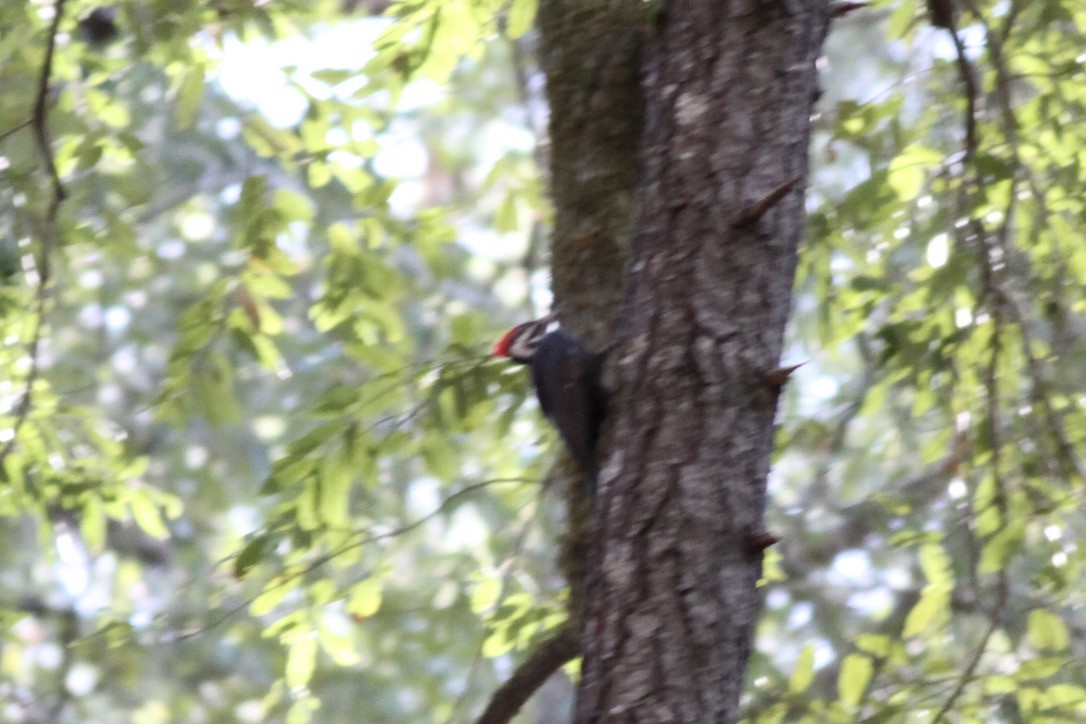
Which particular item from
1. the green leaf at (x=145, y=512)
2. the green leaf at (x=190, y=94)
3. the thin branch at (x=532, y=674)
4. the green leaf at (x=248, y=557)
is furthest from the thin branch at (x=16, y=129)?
the thin branch at (x=532, y=674)

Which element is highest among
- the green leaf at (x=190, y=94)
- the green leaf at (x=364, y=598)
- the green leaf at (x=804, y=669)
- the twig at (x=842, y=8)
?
the green leaf at (x=190, y=94)

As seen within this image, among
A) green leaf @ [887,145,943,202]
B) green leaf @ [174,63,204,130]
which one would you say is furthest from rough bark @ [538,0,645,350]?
green leaf @ [174,63,204,130]

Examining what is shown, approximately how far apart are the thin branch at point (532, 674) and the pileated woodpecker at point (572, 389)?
37 cm

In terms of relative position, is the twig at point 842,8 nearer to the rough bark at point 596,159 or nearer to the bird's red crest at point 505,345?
the rough bark at point 596,159

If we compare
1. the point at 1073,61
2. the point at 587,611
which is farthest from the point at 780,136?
the point at 1073,61

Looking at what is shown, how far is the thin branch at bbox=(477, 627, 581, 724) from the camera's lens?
9.45 feet

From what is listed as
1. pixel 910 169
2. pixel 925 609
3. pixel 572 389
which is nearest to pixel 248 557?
pixel 572 389

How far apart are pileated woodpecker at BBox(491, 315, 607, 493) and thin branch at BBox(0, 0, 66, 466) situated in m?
1.28

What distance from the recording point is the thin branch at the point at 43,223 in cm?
313

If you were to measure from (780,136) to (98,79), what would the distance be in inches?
88.3

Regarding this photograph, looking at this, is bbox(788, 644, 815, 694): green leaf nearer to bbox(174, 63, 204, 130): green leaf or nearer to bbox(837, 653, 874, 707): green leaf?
bbox(837, 653, 874, 707): green leaf

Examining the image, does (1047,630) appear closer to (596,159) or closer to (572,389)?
(572,389)

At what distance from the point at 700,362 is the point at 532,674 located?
109cm

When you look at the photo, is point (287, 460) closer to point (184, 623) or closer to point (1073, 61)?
point (184, 623)
